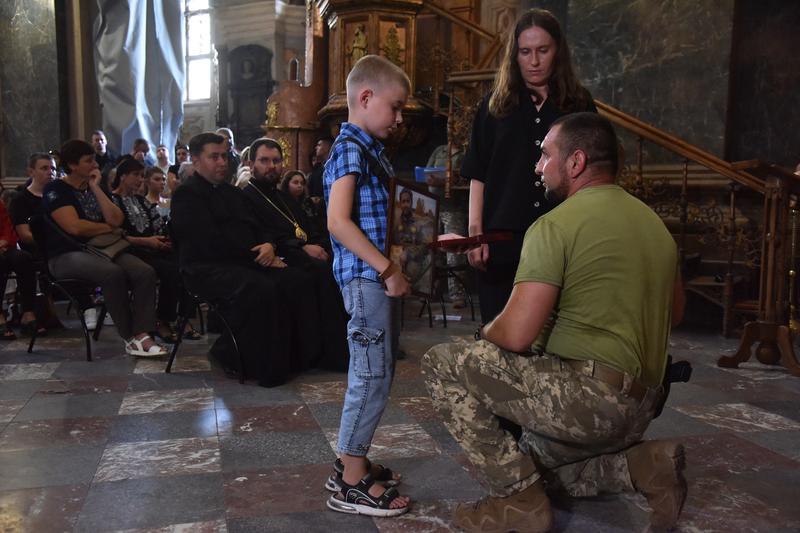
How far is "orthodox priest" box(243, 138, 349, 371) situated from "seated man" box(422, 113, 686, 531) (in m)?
2.34

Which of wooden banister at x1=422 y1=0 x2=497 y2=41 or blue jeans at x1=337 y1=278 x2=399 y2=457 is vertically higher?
wooden banister at x1=422 y1=0 x2=497 y2=41

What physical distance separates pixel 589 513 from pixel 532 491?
0.39 m

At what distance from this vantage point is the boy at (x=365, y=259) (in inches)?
87.0

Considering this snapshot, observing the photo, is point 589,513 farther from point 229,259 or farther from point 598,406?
point 229,259

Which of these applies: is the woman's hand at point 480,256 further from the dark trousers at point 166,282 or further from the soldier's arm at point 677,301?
the dark trousers at point 166,282

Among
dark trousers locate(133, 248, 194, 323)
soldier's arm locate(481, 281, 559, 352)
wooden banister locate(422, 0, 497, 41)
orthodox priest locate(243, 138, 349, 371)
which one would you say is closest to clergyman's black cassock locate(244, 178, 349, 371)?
orthodox priest locate(243, 138, 349, 371)

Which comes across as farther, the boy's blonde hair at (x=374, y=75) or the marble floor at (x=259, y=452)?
the marble floor at (x=259, y=452)

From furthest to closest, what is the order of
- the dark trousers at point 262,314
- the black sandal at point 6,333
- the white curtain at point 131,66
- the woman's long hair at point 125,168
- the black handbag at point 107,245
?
the white curtain at point 131,66 → the woman's long hair at point 125,168 → the black sandal at point 6,333 → the black handbag at point 107,245 → the dark trousers at point 262,314

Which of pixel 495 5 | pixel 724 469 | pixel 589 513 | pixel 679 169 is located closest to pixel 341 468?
pixel 589 513

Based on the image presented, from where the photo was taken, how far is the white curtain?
11.5 meters

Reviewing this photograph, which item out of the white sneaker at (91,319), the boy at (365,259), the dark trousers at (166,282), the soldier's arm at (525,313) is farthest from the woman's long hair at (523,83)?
the white sneaker at (91,319)

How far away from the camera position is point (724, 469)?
285cm

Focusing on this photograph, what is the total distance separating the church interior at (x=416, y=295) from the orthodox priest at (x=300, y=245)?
0.23 metres

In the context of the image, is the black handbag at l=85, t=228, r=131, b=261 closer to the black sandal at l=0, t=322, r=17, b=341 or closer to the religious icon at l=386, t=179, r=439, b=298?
the black sandal at l=0, t=322, r=17, b=341
